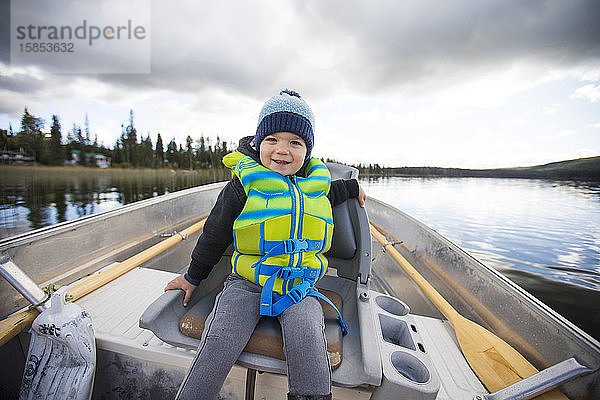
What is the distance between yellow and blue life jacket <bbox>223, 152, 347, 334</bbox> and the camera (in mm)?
1230

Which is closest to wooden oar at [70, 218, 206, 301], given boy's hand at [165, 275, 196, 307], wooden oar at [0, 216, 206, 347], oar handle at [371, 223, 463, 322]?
wooden oar at [0, 216, 206, 347]

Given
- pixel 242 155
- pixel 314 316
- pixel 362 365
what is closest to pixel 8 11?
pixel 242 155

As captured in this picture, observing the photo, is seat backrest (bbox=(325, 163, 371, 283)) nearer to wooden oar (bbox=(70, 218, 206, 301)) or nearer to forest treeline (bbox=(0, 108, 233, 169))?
wooden oar (bbox=(70, 218, 206, 301))

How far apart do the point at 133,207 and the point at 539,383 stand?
123 inches

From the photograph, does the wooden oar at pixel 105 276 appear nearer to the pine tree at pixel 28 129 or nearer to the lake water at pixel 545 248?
the pine tree at pixel 28 129

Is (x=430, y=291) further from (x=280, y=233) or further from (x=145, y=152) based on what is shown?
(x=145, y=152)

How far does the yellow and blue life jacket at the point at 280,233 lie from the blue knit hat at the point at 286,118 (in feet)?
0.69

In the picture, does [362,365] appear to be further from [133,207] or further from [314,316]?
[133,207]

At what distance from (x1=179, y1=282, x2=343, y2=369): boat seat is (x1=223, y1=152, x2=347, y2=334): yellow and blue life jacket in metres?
0.09

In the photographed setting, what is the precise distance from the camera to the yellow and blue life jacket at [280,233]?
1.23 m

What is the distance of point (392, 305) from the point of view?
174 cm

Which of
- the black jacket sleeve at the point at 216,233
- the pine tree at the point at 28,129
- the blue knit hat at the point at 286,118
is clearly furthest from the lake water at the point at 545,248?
the pine tree at the point at 28,129

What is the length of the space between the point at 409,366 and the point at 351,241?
0.70 metres

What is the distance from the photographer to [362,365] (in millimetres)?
1060
